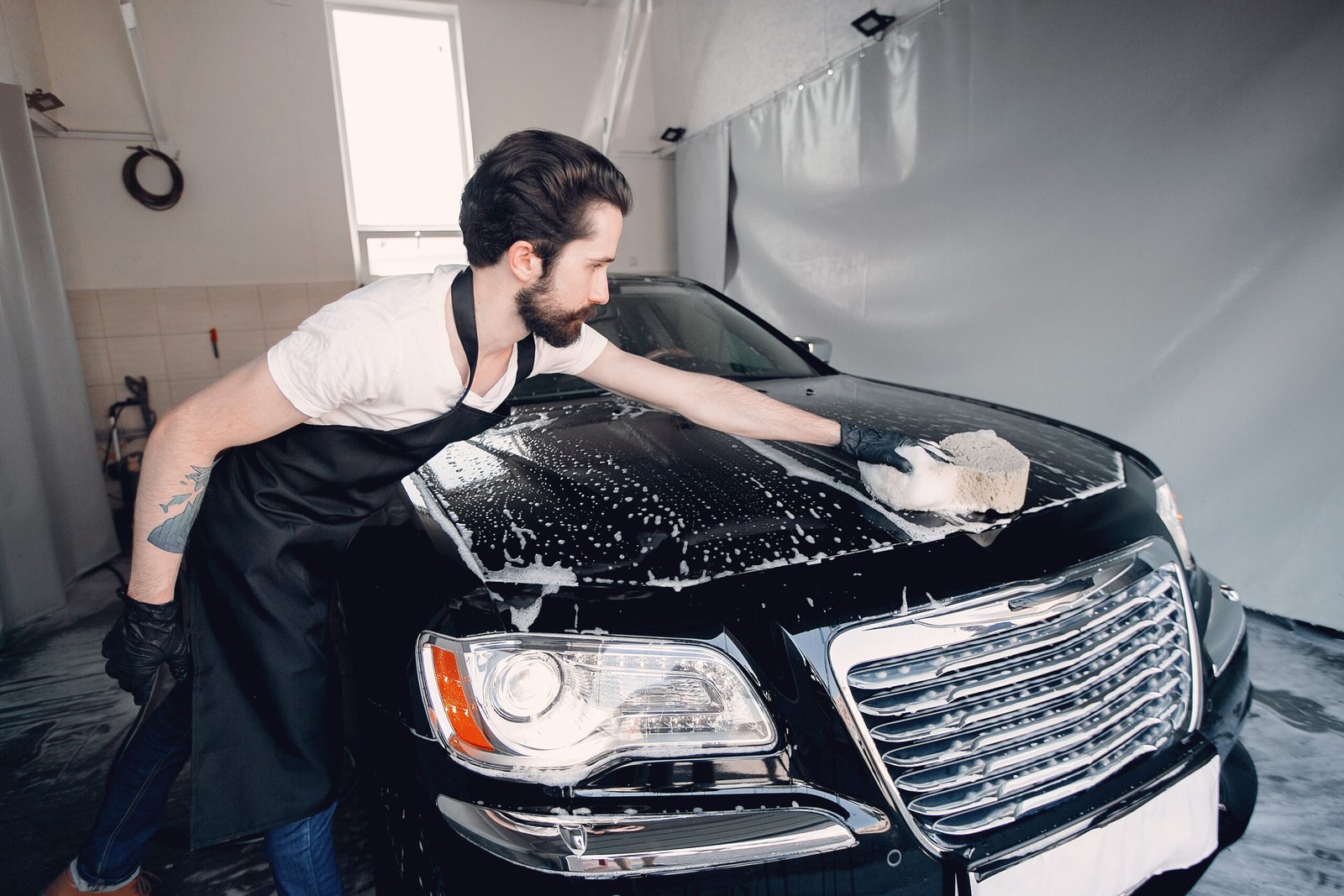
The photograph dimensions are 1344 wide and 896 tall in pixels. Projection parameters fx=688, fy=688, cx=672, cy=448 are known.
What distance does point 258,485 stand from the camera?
1.09m

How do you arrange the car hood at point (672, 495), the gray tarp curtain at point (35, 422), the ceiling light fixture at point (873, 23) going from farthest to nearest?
the ceiling light fixture at point (873, 23)
the gray tarp curtain at point (35, 422)
the car hood at point (672, 495)

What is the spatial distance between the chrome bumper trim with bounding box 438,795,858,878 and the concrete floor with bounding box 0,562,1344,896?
35.8 inches

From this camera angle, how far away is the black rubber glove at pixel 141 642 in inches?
42.8

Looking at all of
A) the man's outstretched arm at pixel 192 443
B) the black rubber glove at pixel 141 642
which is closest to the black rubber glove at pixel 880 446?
the man's outstretched arm at pixel 192 443

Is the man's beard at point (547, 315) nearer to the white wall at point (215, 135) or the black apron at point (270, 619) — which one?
the black apron at point (270, 619)

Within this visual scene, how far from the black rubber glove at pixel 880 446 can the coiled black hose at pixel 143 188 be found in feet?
17.6

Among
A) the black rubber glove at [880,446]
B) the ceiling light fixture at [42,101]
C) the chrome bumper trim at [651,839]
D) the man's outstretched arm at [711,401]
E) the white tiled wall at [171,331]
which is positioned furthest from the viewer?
the white tiled wall at [171,331]

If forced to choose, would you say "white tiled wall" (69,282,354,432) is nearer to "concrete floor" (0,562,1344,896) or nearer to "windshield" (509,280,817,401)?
"concrete floor" (0,562,1344,896)

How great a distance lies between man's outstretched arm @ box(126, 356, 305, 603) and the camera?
99cm

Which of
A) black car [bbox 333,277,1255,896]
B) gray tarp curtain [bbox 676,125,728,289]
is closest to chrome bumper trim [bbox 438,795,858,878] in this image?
black car [bbox 333,277,1255,896]

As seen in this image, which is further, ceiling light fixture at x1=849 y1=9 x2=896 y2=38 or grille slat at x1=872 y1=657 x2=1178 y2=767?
ceiling light fixture at x1=849 y1=9 x2=896 y2=38

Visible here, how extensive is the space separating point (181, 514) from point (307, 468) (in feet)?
0.59

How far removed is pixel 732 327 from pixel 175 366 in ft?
15.2

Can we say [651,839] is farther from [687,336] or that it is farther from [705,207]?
[705,207]
